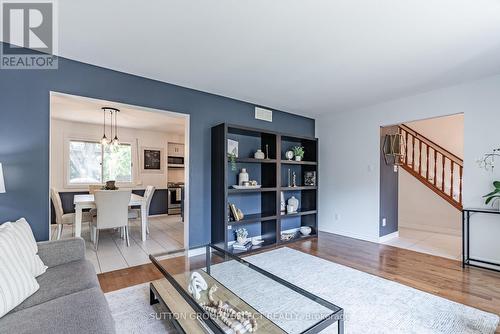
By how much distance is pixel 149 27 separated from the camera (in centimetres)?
203

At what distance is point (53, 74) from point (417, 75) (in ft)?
13.7

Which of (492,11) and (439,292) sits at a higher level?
(492,11)

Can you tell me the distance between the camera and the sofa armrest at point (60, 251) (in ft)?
6.18

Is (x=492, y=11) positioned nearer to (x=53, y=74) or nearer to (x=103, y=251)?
(x=53, y=74)

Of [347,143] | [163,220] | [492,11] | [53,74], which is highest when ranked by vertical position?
[492,11]

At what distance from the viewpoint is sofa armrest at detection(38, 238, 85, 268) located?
188cm

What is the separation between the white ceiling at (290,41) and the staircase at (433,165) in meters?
2.35

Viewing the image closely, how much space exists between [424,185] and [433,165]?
Result: 53cm

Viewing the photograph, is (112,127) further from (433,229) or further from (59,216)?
(433,229)

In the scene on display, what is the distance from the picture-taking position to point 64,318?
47.8 inches

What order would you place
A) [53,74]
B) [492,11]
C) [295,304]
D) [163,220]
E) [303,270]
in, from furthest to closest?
[163,220] < [303,270] < [53,74] < [295,304] < [492,11]

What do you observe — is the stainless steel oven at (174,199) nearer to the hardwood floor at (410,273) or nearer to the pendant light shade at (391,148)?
the hardwood floor at (410,273)

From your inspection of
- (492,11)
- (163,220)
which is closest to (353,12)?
(492,11)

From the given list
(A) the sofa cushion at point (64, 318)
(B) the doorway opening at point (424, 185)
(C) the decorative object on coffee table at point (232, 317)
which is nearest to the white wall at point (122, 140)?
(A) the sofa cushion at point (64, 318)
